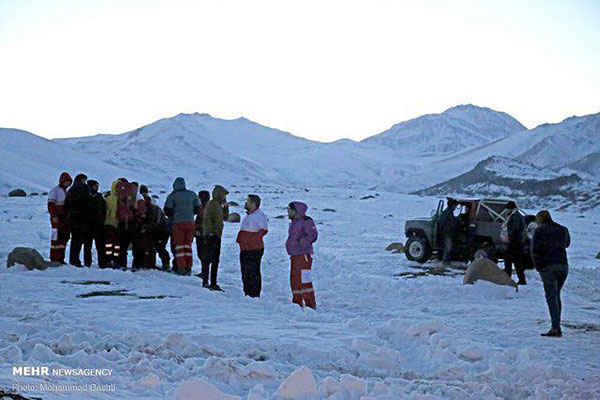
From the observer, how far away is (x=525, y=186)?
96.8m

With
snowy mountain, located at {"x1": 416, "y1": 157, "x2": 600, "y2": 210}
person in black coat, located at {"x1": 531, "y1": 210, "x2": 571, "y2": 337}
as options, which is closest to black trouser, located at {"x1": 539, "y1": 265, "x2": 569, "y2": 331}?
person in black coat, located at {"x1": 531, "y1": 210, "x2": 571, "y2": 337}

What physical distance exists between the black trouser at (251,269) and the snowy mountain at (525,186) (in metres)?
59.3

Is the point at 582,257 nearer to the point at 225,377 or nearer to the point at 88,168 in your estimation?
the point at 225,377

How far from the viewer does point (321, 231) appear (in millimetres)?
29672

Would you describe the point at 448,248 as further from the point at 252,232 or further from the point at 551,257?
the point at 551,257

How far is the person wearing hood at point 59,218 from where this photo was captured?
12094 mm

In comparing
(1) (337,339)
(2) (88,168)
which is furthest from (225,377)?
(2) (88,168)

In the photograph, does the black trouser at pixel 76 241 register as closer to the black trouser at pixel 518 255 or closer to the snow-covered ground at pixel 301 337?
the snow-covered ground at pixel 301 337

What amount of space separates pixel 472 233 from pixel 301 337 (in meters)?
9.99

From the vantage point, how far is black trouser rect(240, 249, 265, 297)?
1022cm

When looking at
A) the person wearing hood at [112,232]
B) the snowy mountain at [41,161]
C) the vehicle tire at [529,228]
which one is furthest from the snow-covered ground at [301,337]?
the snowy mountain at [41,161]

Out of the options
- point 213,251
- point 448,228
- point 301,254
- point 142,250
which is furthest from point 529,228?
point 142,250

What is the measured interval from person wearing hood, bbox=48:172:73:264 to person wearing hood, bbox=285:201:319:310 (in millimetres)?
4417

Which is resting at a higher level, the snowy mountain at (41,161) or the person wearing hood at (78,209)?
the snowy mountain at (41,161)
